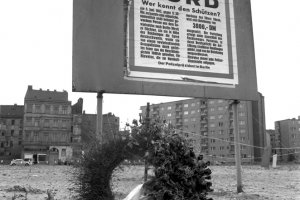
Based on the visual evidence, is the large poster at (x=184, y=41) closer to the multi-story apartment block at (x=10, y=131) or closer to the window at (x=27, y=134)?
the window at (x=27, y=134)

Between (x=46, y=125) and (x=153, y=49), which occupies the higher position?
(x=46, y=125)

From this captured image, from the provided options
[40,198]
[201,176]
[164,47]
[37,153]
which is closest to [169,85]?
[164,47]

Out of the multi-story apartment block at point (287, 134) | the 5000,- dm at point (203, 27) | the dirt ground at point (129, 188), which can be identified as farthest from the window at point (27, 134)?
the 5000,- dm at point (203, 27)

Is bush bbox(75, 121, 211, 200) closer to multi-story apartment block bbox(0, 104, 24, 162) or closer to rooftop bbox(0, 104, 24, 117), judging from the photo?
multi-story apartment block bbox(0, 104, 24, 162)

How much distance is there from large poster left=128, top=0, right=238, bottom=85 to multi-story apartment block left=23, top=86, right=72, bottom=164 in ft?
299

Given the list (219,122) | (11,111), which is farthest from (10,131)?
(219,122)

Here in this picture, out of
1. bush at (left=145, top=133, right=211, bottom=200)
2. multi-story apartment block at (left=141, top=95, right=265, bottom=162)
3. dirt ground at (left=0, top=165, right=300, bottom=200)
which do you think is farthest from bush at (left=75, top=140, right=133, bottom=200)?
multi-story apartment block at (left=141, top=95, right=265, bottom=162)

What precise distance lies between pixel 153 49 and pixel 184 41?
922 mm

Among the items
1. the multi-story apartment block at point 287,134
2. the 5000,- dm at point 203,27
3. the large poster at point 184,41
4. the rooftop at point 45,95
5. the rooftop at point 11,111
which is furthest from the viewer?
the multi-story apartment block at point 287,134

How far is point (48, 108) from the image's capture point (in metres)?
106

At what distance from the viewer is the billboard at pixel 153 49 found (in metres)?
9.32

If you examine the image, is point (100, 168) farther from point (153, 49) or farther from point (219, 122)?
point (219, 122)

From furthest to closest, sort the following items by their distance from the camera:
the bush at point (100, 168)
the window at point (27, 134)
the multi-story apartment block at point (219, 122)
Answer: the multi-story apartment block at point (219, 122), the window at point (27, 134), the bush at point (100, 168)

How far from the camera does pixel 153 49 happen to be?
950 cm
